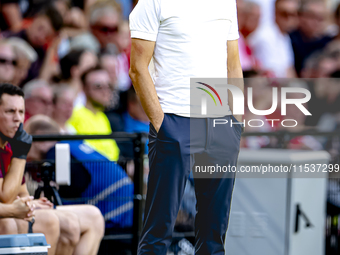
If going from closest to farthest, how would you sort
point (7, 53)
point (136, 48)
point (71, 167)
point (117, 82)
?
1. point (136, 48)
2. point (71, 167)
3. point (7, 53)
4. point (117, 82)

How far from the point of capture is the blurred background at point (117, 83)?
11.6 ft

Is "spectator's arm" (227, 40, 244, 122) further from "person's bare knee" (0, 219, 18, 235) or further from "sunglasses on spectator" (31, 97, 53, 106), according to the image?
"sunglasses on spectator" (31, 97, 53, 106)

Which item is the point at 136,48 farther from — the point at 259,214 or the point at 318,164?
the point at 318,164

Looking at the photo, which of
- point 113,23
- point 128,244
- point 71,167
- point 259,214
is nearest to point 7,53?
point 113,23

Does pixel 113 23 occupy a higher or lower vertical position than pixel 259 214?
higher

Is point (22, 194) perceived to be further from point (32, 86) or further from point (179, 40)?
point (32, 86)

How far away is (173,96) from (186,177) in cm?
37

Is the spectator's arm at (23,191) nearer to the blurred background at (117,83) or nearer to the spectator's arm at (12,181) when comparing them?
the spectator's arm at (12,181)

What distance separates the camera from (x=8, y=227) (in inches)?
115

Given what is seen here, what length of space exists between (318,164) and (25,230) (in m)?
1.92

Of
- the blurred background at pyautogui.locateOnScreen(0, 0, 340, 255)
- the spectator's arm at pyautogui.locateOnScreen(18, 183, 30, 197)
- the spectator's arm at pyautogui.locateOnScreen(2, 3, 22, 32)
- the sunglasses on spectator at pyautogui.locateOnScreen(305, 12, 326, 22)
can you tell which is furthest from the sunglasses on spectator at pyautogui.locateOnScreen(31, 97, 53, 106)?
the sunglasses on spectator at pyautogui.locateOnScreen(305, 12, 326, 22)

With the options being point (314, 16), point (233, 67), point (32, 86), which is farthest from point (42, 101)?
point (314, 16)

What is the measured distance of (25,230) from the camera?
2973 mm

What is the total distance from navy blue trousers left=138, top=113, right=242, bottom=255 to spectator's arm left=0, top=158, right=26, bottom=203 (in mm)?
920
